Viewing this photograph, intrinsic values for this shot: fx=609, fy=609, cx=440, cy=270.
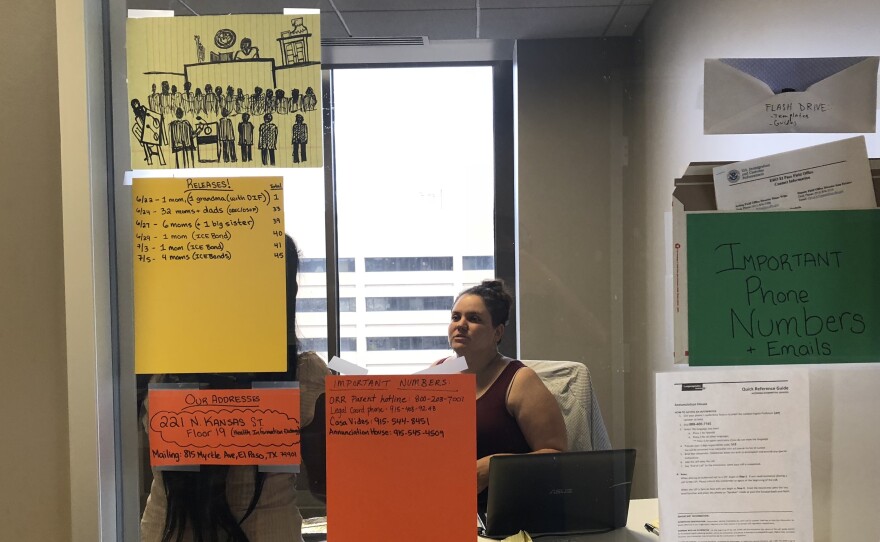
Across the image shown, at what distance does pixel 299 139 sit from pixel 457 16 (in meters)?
0.27

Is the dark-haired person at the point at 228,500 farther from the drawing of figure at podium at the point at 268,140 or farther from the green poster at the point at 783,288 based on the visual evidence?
the green poster at the point at 783,288

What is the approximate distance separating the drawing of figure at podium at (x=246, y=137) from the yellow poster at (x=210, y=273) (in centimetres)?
3

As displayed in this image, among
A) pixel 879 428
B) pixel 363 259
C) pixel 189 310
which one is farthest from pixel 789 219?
pixel 189 310

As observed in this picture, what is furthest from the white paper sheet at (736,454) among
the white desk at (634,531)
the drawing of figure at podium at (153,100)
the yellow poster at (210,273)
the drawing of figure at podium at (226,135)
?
the drawing of figure at podium at (153,100)

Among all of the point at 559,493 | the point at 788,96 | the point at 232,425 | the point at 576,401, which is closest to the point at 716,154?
the point at 788,96

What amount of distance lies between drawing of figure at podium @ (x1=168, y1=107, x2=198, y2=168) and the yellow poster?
32mm

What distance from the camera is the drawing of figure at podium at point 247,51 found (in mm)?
823

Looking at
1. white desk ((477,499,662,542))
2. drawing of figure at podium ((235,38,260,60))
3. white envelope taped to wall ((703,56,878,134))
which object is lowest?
white desk ((477,499,662,542))

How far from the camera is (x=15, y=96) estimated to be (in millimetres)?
823

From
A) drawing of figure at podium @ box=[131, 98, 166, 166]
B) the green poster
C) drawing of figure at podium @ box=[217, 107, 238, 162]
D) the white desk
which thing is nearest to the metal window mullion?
drawing of figure at podium @ box=[217, 107, 238, 162]

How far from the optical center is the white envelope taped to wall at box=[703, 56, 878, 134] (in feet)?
2.67

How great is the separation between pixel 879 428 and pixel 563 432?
429 millimetres

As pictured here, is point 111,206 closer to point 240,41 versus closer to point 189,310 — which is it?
point 189,310

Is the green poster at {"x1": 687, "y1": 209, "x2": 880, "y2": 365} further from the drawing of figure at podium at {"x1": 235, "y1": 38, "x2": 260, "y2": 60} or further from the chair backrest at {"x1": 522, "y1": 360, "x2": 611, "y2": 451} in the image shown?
the drawing of figure at podium at {"x1": 235, "y1": 38, "x2": 260, "y2": 60}
